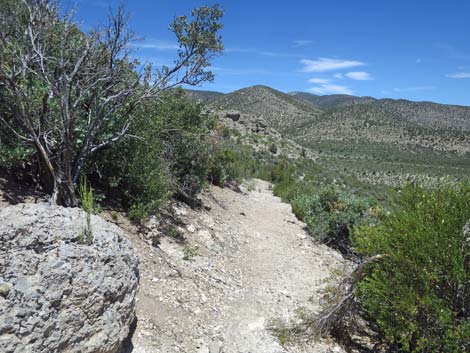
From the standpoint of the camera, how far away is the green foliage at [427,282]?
4.22 meters

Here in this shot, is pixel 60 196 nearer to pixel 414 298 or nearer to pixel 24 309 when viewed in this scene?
pixel 24 309

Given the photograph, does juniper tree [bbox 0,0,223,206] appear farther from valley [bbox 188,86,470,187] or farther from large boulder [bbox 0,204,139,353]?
valley [bbox 188,86,470,187]

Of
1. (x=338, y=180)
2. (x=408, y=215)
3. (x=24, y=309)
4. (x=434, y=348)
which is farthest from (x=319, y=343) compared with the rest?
(x=338, y=180)

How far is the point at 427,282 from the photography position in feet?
14.0

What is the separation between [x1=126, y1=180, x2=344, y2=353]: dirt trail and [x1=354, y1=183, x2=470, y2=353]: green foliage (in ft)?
3.43

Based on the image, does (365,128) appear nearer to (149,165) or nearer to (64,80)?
(149,165)

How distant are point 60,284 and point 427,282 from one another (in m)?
3.89

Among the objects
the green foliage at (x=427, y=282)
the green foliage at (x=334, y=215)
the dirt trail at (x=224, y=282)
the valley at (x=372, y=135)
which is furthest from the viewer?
the valley at (x=372, y=135)

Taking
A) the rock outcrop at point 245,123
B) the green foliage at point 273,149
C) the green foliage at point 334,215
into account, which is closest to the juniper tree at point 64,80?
the green foliage at point 334,215

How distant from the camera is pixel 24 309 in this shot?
2748 mm

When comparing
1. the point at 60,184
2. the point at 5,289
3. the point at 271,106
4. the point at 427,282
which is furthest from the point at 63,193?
the point at 271,106

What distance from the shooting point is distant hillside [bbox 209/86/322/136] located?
62.0 metres

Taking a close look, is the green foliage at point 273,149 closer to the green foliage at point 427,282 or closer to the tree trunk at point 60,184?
the green foliage at point 427,282

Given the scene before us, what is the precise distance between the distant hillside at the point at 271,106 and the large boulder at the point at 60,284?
55592 millimetres
